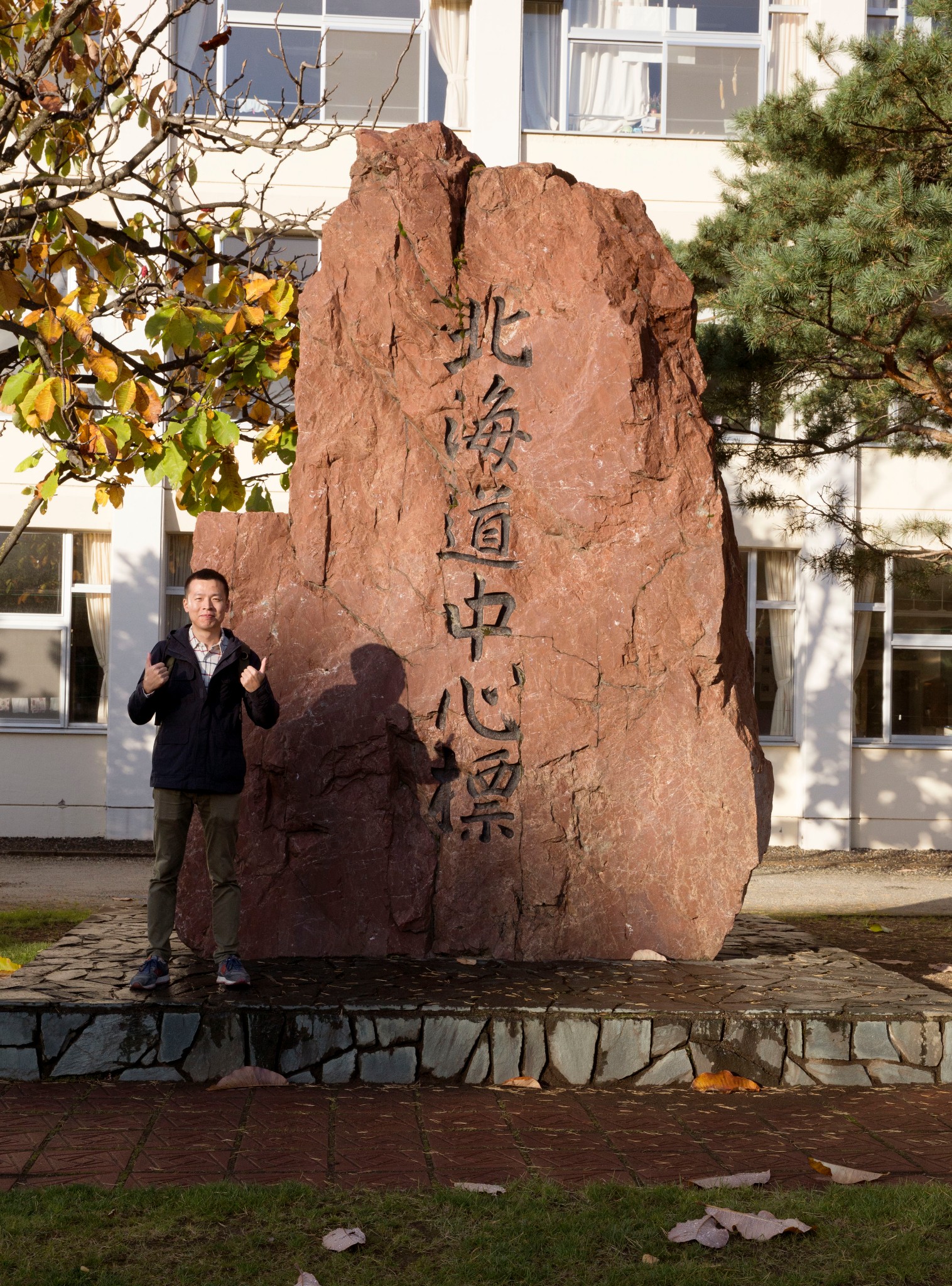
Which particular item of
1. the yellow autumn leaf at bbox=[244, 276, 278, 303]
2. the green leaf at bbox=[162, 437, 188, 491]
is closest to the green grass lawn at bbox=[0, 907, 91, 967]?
the green leaf at bbox=[162, 437, 188, 491]

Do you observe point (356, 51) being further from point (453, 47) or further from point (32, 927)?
point (32, 927)

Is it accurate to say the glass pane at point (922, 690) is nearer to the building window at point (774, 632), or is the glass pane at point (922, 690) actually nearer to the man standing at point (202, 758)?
the building window at point (774, 632)

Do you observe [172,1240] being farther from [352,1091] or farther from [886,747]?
[886,747]

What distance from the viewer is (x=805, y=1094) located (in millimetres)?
4832

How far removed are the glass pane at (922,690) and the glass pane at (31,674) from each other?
28.4ft

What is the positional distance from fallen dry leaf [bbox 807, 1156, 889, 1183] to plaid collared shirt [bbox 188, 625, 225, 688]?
9.40ft

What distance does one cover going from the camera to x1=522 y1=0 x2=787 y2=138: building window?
13742 mm

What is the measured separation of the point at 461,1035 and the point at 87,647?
9.47 meters

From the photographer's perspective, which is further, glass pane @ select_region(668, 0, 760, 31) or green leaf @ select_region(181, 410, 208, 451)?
glass pane @ select_region(668, 0, 760, 31)

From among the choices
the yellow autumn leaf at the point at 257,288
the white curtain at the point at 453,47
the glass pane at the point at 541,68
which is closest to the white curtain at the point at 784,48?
the glass pane at the point at 541,68

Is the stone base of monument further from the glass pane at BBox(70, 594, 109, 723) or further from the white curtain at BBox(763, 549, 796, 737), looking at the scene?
the white curtain at BBox(763, 549, 796, 737)

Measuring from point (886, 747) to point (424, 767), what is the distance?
899 cm

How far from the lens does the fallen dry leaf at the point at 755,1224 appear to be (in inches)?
133

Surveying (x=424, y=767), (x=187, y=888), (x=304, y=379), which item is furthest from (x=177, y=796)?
(x=304, y=379)
